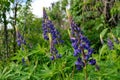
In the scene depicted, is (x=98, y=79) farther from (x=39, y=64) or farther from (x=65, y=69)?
(x=39, y=64)

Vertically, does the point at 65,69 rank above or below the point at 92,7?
below

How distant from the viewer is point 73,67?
14.3 feet

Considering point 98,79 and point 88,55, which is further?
point 98,79

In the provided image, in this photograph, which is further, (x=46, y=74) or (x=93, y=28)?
(x=93, y=28)

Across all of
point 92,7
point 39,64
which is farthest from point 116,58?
point 92,7

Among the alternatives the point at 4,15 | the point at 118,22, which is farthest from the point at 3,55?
the point at 118,22

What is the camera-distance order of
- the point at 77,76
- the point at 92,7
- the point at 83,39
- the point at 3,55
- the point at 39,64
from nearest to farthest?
the point at 83,39 < the point at 77,76 < the point at 39,64 < the point at 92,7 < the point at 3,55

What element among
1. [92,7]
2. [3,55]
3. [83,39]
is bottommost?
[3,55]

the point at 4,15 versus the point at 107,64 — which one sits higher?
the point at 4,15

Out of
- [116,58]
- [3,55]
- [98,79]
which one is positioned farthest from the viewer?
[3,55]

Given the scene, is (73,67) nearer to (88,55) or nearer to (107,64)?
(107,64)

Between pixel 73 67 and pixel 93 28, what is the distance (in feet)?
18.7

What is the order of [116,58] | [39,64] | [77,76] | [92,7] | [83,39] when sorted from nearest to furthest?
[83,39], [77,76], [116,58], [39,64], [92,7]

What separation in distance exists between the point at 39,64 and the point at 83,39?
2.04 m
